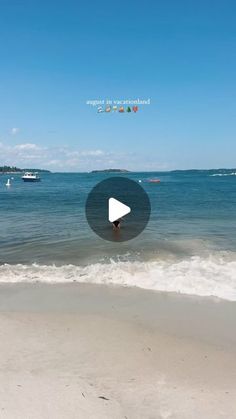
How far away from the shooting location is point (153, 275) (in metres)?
13.2

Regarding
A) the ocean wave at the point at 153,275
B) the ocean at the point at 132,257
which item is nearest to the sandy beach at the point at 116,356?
the ocean wave at the point at 153,275

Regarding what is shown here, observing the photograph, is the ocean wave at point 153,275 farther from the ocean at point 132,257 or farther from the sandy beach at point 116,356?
the sandy beach at point 116,356

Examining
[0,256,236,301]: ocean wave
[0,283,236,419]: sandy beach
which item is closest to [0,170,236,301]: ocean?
[0,256,236,301]: ocean wave

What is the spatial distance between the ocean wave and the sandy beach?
0.93 metres

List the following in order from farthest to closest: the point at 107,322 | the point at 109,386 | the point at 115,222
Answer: the point at 115,222 → the point at 107,322 → the point at 109,386

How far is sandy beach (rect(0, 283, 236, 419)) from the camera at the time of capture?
556 cm

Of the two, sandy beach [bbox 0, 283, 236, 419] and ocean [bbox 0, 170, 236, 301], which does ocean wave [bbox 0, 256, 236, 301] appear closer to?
ocean [bbox 0, 170, 236, 301]

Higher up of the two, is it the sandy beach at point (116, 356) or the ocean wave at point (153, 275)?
the ocean wave at point (153, 275)

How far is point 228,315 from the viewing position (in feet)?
31.2

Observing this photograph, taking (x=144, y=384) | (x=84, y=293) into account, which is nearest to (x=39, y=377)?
(x=144, y=384)

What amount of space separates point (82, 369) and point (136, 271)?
23.8 ft

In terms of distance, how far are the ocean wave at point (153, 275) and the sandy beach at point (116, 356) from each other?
36.7 inches

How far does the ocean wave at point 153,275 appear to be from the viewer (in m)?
11.8

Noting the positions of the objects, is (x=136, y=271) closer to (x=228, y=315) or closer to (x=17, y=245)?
(x=228, y=315)
